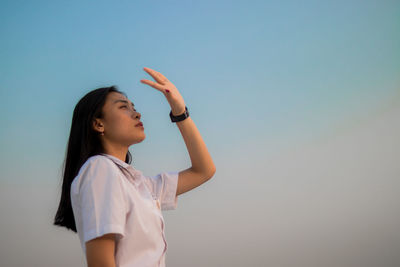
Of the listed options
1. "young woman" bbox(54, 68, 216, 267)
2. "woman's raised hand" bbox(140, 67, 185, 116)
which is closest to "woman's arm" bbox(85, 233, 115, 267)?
"young woman" bbox(54, 68, 216, 267)

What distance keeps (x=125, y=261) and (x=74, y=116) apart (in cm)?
60

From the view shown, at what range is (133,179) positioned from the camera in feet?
3.98

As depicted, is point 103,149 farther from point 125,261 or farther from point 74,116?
point 125,261

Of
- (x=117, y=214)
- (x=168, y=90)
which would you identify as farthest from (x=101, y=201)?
(x=168, y=90)

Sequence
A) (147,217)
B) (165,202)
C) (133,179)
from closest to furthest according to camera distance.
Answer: (147,217), (133,179), (165,202)

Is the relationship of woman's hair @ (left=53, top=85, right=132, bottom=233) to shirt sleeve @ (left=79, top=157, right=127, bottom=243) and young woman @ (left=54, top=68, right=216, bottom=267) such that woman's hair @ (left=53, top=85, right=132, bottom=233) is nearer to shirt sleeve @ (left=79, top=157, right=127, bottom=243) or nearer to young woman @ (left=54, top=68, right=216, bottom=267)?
young woman @ (left=54, top=68, right=216, bottom=267)

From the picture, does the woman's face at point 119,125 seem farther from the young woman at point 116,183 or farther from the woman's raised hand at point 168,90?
the woman's raised hand at point 168,90

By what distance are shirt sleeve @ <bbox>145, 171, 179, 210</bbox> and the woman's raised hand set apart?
277 mm

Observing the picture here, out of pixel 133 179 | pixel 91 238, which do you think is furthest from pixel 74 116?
pixel 91 238

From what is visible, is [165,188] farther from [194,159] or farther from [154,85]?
[154,85]

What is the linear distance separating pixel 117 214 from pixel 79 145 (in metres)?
0.41

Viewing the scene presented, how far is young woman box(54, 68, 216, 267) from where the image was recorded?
926mm

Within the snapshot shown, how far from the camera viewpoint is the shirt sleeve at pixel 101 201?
908mm

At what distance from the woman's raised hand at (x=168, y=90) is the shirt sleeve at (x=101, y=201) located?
14.2 inches
